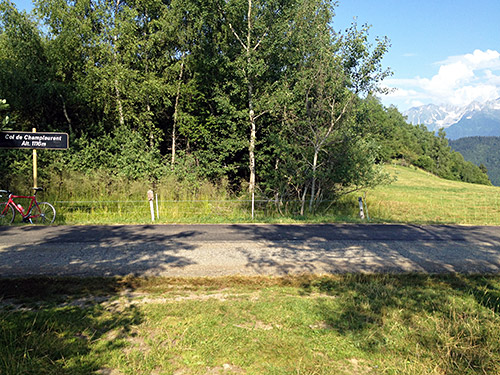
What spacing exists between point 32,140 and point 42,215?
2796 mm

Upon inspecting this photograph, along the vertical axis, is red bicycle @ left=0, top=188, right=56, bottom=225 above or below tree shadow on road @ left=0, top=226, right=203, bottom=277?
above

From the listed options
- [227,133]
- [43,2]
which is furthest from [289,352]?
[43,2]

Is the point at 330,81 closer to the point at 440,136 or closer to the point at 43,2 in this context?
the point at 43,2

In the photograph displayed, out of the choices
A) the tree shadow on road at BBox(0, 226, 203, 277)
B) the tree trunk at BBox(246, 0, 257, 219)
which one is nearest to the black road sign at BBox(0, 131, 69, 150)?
the tree shadow on road at BBox(0, 226, 203, 277)

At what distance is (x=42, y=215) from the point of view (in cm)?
1213

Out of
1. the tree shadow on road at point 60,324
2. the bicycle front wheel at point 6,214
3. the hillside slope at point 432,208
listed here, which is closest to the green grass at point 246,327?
the tree shadow on road at point 60,324

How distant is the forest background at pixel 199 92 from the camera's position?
16.0 meters

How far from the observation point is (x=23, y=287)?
5672 millimetres

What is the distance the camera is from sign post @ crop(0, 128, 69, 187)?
481 inches

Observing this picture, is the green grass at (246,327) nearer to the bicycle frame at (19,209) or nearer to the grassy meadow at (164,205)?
the bicycle frame at (19,209)

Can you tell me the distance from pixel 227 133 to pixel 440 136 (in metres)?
136

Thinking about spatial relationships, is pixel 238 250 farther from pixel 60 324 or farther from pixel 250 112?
pixel 250 112

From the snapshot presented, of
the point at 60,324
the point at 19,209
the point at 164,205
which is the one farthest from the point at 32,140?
the point at 60,324

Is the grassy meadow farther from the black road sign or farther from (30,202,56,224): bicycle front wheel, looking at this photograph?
the black road sign
